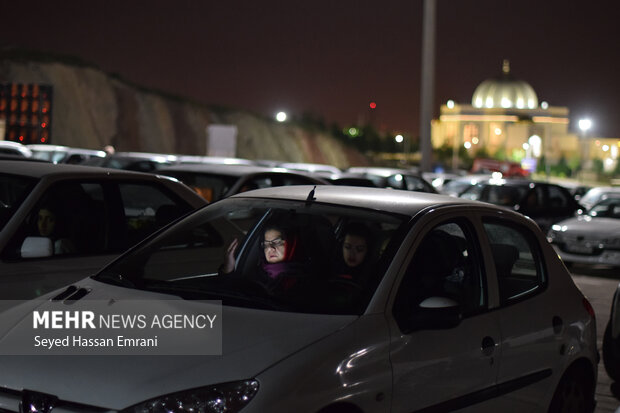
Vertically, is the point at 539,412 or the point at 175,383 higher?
the point at 175,383

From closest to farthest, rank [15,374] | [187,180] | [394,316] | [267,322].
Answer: [15,374], [267,322], [394,316], [187,180]

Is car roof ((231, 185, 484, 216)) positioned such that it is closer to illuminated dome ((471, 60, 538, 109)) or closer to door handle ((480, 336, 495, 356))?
door handle ((480, 336, 495, 356))

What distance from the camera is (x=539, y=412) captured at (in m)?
5.21

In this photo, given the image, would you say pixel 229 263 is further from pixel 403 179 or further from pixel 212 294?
pixel 403 179

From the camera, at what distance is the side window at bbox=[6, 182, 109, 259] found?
6.09 m

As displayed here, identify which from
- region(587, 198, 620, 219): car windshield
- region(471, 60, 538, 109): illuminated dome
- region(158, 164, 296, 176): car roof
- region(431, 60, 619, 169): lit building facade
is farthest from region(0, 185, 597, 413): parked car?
region(471, 60, 538, 109): illuminated dome

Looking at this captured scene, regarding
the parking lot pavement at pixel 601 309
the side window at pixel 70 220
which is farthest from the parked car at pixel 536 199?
the side window at pixel 70 220

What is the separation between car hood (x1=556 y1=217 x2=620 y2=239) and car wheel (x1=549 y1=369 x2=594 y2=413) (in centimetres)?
1107

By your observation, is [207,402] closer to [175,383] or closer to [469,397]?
[175,383]

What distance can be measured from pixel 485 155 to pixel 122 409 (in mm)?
162417

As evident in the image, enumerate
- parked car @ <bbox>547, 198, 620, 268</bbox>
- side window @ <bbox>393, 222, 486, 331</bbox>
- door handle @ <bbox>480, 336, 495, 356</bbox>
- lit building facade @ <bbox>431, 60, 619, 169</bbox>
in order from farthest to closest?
lit building facade @ <bbox>431, 60, 619, 169</bbox> → parked car @ <bbox>547, 198, 620, 268</bbox> → door handle @ <bbox>480, 336, 495, 356</bbox> → side window @ <bbox>393, 222, 486, 331</bbox>

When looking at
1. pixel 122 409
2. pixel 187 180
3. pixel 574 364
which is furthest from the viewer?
pixel 187 180

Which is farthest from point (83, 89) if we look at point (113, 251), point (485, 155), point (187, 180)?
point (485, 155)

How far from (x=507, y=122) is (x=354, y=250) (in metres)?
174
